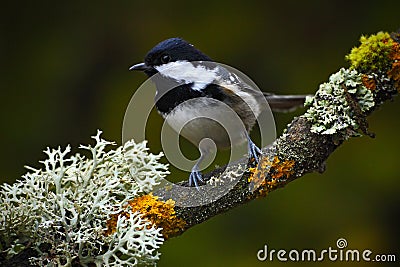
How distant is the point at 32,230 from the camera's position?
0.93 meters

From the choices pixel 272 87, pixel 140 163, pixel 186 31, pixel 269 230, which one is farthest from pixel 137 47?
pixel 140 163

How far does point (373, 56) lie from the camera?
43.2 inches

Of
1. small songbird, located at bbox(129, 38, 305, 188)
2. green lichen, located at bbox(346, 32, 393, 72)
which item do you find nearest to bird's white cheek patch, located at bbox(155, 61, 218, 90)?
small songbird, located at bbox(129, 38, 305, 188)

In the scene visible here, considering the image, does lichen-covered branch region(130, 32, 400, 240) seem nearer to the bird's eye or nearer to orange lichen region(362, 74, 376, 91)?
orange lichen region(362, 74, 376, 91)

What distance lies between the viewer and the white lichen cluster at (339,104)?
1.05m

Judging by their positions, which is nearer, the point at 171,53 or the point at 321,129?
the point at 321,129

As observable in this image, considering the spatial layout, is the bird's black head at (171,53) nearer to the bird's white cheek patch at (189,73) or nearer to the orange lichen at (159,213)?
the bird's white cheek patch at (189,73)

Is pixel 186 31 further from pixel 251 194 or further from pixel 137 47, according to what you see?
pixel 251 194

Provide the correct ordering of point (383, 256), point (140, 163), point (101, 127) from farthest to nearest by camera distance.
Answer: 1. point (101, 127)
2. point (383, 256)
3. point (140, 163)

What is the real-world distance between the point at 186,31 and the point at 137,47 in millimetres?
188

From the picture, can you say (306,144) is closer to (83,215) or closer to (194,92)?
(194,92)

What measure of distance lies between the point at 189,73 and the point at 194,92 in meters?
0.05

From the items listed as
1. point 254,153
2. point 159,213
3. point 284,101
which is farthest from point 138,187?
point 284,101

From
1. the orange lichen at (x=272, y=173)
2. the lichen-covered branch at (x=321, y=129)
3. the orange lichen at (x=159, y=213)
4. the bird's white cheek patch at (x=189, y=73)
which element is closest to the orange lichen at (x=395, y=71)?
the lichen-covered branch at (x=321, y=129)
